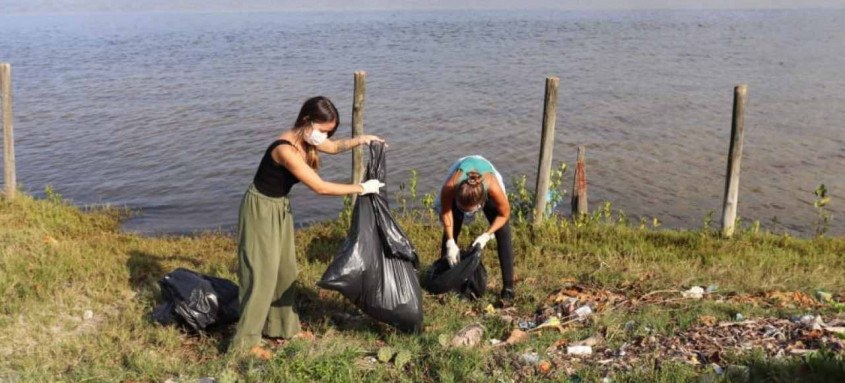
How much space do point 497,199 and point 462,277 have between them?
765mm

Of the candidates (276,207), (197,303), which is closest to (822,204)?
(276,207)

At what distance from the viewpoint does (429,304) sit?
22.6ft

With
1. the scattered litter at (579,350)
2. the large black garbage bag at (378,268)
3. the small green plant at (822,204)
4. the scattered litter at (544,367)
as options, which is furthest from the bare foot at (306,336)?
the small green plant at (822,204)

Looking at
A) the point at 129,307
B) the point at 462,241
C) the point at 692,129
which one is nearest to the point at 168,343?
the point at 129,307

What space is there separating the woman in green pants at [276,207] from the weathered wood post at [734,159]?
4958mm

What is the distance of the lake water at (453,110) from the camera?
13.0 meters

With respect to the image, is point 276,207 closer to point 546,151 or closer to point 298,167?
point 298,167

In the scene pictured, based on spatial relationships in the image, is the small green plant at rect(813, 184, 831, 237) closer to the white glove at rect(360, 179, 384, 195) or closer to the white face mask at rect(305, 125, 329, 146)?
the white glove at rect(360, 179, 384, 195)

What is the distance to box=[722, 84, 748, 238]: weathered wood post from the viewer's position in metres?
8.85

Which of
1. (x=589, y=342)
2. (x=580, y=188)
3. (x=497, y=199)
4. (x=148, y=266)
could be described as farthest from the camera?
(x=580, y=188)

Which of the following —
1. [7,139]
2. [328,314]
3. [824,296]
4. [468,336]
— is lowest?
[328,314]

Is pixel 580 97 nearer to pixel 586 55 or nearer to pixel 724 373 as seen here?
pixel 586 55

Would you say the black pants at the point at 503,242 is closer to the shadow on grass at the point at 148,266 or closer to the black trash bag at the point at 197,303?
the black trash bag at the point at 197,303

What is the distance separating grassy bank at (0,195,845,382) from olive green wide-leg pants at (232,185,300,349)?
274 millimetres
